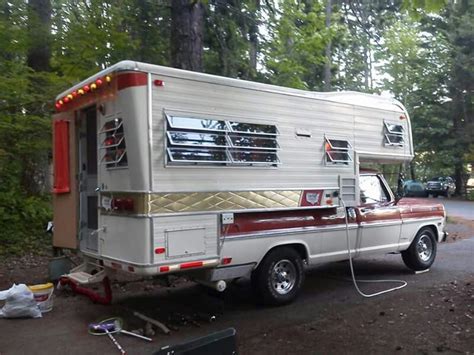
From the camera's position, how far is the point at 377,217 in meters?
8.16

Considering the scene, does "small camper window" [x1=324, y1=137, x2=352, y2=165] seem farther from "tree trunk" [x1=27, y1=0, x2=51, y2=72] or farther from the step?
"tree trunk" [x1=27, y1=0, x2=51, y2=72]

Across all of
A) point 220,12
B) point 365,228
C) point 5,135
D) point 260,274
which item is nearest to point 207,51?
point 220,12

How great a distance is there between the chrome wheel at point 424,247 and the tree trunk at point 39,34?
8.18 m

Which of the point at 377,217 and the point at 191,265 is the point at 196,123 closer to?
the point at 191,265

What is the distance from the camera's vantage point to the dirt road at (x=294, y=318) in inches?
206

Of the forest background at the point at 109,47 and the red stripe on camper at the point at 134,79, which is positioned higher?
the forest background at the point at 109,47

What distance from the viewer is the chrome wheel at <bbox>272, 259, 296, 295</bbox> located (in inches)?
265

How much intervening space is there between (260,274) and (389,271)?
141 inches

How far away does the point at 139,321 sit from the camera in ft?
20.1

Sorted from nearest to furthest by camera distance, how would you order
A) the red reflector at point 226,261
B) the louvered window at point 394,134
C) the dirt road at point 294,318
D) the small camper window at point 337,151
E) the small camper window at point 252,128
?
the dirt road at point 294,318
the red reflector at point 226,261
the small camper window at point 252,128
the small camper window at point 337,151
the louvered window at point 394,134

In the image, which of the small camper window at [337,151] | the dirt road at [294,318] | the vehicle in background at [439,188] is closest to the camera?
the dirt road at [294,318]

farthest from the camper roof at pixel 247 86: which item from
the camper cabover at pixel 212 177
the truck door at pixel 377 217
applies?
the truck door at pixel 377 217

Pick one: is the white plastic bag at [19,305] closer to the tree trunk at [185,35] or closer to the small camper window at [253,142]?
the small camper window at [253,142]

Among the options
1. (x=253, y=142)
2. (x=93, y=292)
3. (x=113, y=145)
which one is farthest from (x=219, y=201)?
(x=93, y=292)
